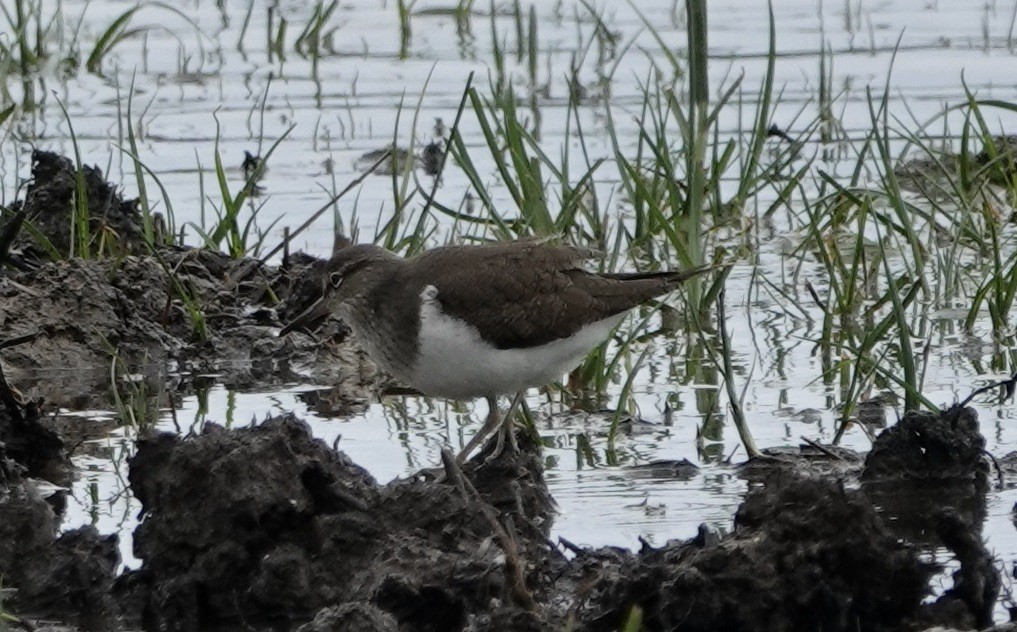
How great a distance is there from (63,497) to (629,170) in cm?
287

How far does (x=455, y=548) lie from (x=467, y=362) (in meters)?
1.55

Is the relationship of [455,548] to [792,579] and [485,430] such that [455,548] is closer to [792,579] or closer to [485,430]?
[792,579]

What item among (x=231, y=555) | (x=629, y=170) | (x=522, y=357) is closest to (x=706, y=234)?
(x=629, y=170)

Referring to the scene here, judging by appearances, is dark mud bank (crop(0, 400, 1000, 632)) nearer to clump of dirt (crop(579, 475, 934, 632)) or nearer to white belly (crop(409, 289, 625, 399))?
clump of dirt (crop(579, 475, 934, 632))

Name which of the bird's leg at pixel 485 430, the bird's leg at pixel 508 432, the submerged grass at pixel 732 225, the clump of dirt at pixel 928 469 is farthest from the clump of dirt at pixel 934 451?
the bird's leg at pixel 485 430

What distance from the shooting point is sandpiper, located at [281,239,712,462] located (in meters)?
6.38

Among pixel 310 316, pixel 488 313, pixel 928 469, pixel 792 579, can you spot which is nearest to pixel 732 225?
pixel 310 316

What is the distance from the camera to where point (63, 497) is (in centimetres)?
586

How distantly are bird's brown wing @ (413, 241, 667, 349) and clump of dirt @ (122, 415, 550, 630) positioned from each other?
1.49 meters

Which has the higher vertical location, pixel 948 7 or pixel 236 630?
pixel 948 7

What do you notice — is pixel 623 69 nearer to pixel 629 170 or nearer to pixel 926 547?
pixel 629 170

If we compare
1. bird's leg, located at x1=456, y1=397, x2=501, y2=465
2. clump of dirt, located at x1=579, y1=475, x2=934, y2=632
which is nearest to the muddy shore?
clump of dirt, located at x1=579, y1=475, x2=934, y2=632

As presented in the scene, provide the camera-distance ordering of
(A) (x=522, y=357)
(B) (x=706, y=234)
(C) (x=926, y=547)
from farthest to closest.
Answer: (B) (x=706, y=234), (A) (x=522, y=357), (C) (x=926, y=547)

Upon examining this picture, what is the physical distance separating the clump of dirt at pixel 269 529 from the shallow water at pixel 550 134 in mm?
372
